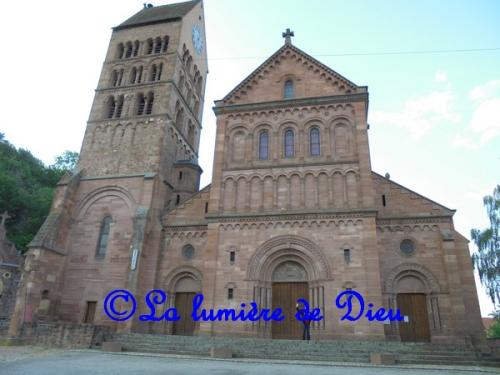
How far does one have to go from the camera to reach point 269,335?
843 inches

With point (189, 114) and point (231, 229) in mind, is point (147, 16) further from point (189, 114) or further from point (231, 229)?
point (231, 229)

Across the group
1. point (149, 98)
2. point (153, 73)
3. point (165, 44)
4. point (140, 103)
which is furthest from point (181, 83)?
point (140, 103)

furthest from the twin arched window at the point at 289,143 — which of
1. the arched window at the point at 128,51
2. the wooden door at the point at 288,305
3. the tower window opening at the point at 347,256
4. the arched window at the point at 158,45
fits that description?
the arched window at the point at 128,51

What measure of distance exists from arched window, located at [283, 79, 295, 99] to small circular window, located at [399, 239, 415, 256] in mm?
12139

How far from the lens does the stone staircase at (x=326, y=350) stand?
637 inches

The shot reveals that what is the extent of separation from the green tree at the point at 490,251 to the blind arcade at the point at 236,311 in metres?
15.2

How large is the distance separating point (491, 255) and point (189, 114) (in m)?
28.8

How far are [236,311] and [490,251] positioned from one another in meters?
24.1

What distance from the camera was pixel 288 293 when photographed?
2245 centimetres

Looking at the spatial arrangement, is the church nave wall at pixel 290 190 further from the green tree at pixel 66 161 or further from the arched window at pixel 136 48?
the green tree at pixel 66 161

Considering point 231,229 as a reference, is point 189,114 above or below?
above

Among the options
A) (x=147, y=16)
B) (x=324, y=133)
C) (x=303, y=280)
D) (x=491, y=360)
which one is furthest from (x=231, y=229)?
(x=147, y=16)

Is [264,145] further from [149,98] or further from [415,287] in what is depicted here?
[415,287]

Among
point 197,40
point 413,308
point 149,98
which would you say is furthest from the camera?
point 197,40
